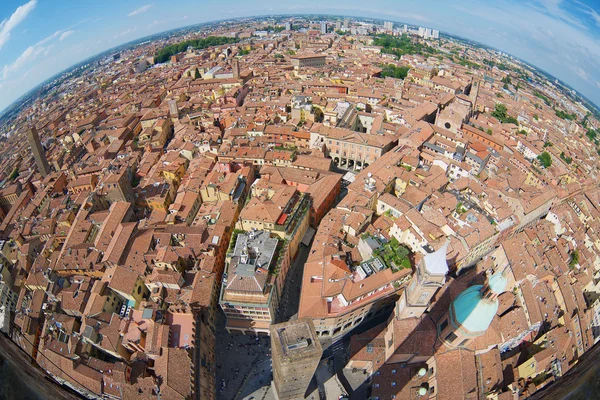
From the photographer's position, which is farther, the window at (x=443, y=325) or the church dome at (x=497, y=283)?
the window at (x=443, y=325)

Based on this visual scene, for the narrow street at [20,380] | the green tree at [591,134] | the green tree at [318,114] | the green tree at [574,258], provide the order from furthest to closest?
the green tree at [591,134], the green tree at [318,114], the green tree at [574,258], the narrow street at [20,380]

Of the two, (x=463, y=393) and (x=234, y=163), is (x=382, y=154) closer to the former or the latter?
(x=234, y=163)

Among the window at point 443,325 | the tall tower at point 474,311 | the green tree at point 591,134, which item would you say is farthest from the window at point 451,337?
the green tree at point 591,134

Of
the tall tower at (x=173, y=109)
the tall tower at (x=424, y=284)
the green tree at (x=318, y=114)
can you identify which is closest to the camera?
the tall tower at (x=424, y=284)

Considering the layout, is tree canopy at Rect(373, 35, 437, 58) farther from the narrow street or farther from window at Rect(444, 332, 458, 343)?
the narrow street

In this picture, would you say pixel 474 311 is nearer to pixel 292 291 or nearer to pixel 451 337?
pixel 451 337

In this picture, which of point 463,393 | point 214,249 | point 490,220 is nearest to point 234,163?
point 214,249

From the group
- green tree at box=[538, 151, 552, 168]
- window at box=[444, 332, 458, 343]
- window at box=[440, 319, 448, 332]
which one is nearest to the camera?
window at box=[444, 332, 458, 343]

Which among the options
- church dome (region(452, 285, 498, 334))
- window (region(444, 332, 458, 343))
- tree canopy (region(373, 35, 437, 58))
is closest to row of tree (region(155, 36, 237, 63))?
tree canopy (region(373, 35, 437, 58))

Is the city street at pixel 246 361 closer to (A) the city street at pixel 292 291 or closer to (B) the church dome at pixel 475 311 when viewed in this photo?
(A) the city street at pixel 292 291
